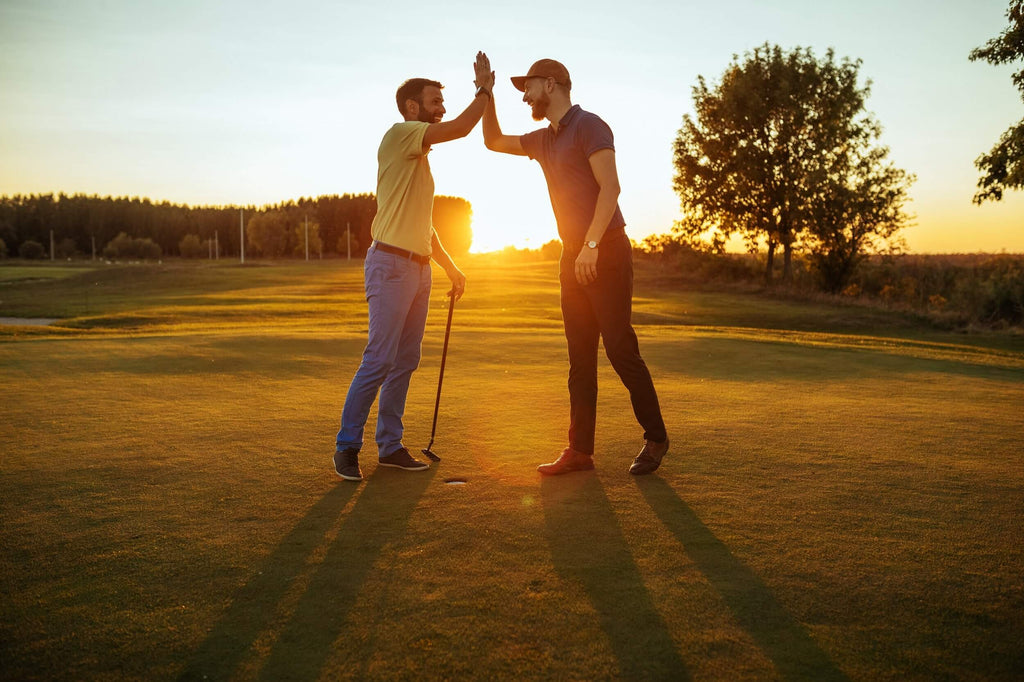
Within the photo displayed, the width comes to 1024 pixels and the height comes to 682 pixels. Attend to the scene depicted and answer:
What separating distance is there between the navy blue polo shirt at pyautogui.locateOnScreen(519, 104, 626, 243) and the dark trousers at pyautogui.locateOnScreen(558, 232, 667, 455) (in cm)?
14

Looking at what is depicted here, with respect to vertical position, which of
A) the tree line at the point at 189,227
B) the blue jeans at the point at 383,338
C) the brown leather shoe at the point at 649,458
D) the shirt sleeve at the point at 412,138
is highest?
the tree line at the point at 189,227

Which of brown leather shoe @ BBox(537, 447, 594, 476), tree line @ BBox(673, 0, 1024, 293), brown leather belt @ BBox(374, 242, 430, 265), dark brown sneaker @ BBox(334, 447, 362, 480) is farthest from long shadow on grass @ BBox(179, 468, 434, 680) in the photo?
tree line @ BBox(673, 0, 1024, 293)

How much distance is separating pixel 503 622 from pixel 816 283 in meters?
39.4

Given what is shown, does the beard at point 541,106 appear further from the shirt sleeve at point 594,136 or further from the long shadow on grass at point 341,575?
the long shadow on grass at point 341,575

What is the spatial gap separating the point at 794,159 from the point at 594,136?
34635 millimetres

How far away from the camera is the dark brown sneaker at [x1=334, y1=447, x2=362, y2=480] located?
465cm

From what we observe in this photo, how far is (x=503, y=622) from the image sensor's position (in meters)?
2.69

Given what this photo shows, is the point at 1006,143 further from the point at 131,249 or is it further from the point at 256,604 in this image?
the point at 131,249

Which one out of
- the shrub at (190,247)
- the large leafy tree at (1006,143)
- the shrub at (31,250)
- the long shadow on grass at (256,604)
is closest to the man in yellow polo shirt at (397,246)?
the long shadow on grass at (256,604)

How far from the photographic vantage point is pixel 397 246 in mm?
5000

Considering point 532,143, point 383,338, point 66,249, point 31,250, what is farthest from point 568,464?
point 66,249

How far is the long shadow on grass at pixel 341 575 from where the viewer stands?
96.2 inches

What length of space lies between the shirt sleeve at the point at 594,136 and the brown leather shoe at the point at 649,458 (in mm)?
1863

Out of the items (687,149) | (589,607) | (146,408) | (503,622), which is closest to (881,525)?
(589,607)
